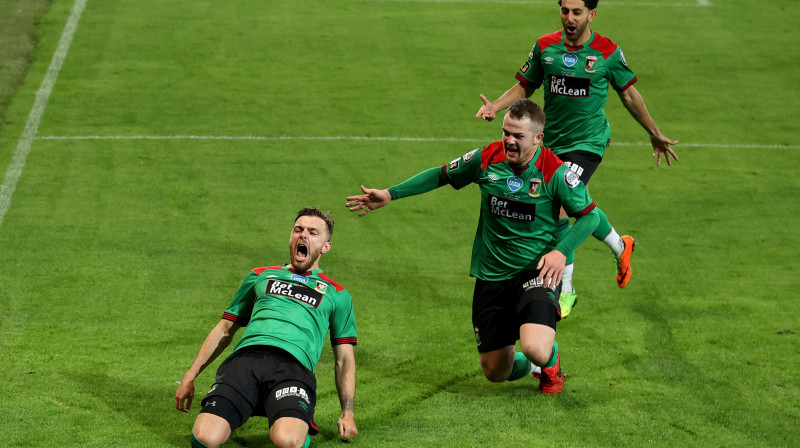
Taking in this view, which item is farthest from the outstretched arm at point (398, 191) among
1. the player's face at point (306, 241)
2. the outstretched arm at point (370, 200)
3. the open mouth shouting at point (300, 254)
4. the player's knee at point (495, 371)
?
the player's knee at point (495, 371)

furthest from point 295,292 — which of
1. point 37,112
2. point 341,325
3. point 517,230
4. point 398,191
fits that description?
point 37,112

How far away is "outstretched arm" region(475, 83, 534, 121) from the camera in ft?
25.4

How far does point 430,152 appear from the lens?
13055mm

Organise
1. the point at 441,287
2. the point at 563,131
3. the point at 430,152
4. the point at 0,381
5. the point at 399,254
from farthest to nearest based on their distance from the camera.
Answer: the point at 430,152 → the point at 399,254 → the point at 441,287 → the point at 563,131 → the point at 0,381

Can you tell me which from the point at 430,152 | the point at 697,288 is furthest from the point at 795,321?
the point at 430,152

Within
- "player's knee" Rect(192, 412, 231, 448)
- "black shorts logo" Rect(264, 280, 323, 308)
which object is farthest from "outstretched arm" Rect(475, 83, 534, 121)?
"player's knee" Rect(192, 412, 231, 448)

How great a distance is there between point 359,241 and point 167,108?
4.79 meters

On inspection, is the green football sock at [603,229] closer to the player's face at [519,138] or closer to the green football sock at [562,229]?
the green football sock at [562,229]

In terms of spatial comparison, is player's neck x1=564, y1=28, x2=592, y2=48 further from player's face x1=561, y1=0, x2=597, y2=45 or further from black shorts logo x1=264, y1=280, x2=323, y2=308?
black shorts logo x1=264, y1=280, x2=323, y2=308

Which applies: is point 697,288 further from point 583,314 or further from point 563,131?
point 563,131

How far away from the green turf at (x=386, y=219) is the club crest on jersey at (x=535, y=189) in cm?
147

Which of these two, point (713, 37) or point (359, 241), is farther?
point (713, 37)

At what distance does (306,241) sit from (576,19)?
3265mm

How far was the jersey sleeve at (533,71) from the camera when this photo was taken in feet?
28.6
